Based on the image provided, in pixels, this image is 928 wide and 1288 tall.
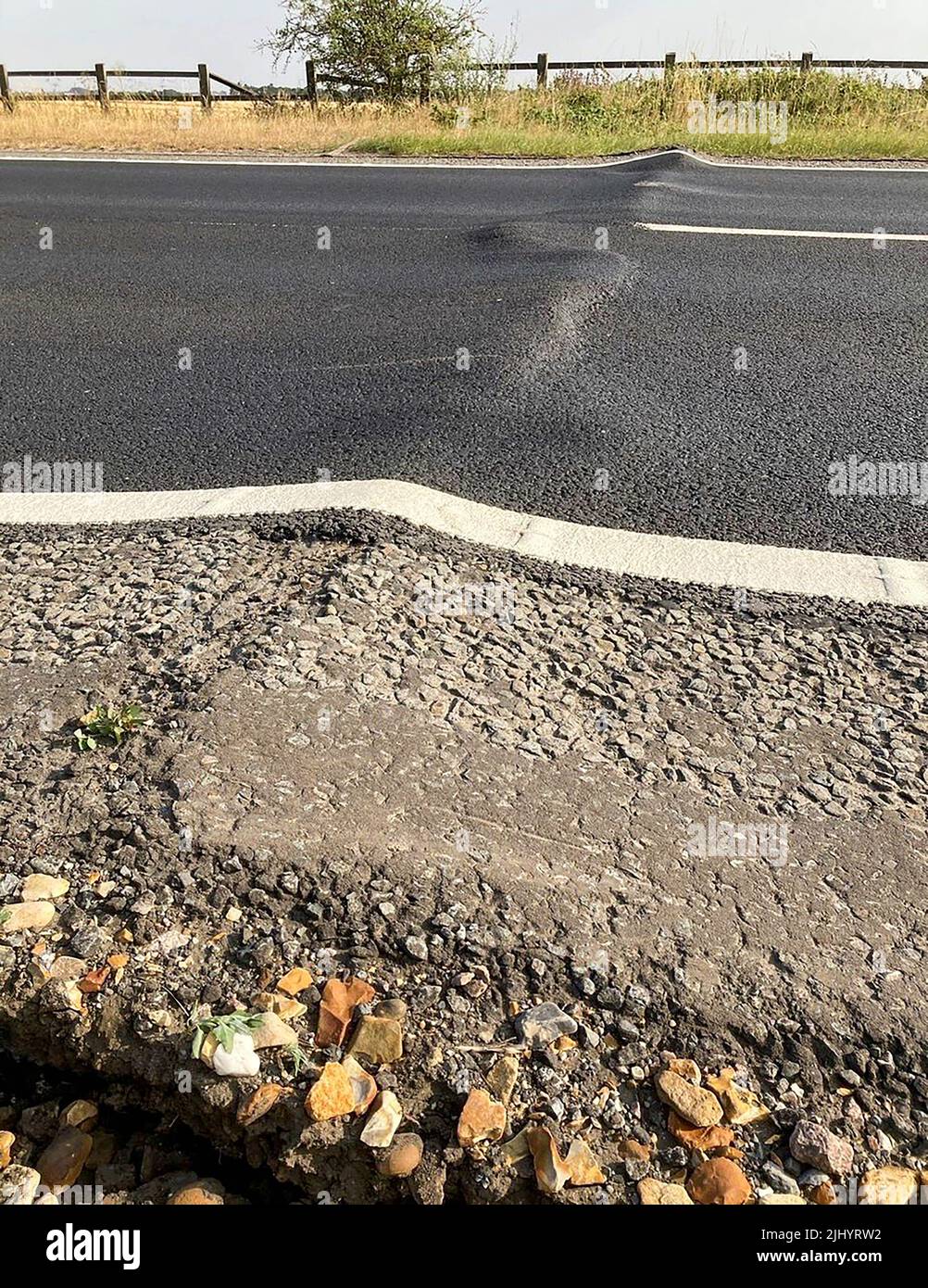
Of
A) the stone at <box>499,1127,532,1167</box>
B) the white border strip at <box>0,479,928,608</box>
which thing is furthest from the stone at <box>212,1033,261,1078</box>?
the white border strip at <box>0,479,928,608</box>

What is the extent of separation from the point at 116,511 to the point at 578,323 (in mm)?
3177

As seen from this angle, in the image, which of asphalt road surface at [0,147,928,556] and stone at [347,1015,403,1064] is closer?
stone at [347,1015,403,1064]

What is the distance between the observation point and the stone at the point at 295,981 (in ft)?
6.70

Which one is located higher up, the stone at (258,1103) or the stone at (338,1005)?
the stone at (338,1005)

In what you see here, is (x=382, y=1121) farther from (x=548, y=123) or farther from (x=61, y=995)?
(x=548, y=123)

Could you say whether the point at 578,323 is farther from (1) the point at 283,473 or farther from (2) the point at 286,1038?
(2) the point at 286,1038

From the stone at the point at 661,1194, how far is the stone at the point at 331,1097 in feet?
1.72

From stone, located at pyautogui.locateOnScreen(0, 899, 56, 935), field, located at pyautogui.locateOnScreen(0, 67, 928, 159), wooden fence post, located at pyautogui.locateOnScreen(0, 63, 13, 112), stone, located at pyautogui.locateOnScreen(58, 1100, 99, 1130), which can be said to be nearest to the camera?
stone, located at pyautogui.locateOnScreen(58, 1100, 99, 1130)

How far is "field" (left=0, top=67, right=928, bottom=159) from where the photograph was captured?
14555 mm

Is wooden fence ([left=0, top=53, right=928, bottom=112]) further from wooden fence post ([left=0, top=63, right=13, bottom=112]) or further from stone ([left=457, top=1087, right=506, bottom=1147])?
stone ([left=457, top=1087, right=506, bottom=1147])

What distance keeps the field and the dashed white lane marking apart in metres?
6.08

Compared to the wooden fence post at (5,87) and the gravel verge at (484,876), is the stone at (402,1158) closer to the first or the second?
the gravel verge at (484,876)

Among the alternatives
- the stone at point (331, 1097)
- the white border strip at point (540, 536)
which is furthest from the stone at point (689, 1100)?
the white border strip at point (540, 536)

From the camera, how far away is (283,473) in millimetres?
4355
